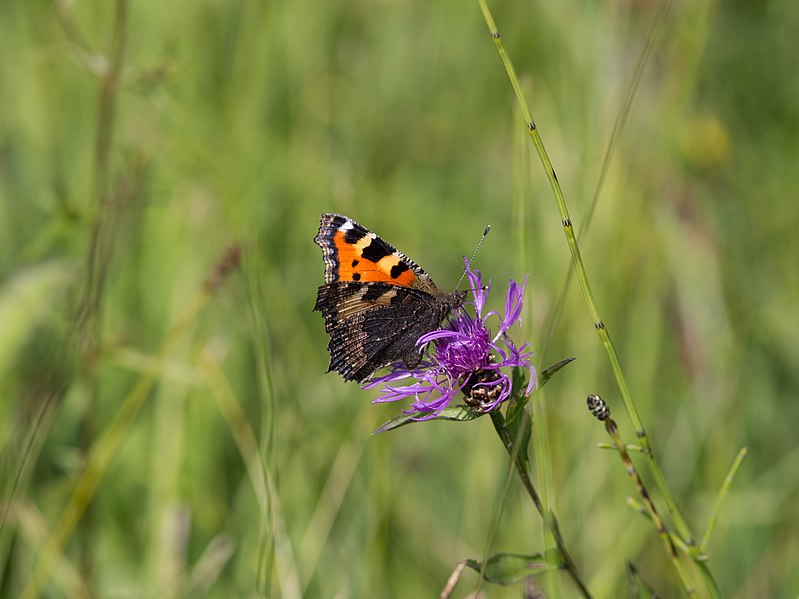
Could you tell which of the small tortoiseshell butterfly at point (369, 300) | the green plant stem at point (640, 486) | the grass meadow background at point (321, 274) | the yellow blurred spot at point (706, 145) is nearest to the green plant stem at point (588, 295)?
the green plant stem at point (640, 486)

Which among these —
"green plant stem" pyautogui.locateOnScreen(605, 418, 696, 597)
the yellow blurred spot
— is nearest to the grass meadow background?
the yellow blurred spot

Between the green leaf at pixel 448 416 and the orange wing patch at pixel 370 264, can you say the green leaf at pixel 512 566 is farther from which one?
the orange wing patch at pixel 370 264

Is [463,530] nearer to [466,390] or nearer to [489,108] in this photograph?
[466,390]

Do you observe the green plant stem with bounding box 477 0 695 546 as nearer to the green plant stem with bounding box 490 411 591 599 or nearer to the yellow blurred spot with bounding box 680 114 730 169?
the green plant stem with bounding box 490 411 591 599

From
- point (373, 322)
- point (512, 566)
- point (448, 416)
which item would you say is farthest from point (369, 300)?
point (512, 566)

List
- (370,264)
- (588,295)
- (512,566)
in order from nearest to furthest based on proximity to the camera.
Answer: (588,295) < (512,566) < (370,264)

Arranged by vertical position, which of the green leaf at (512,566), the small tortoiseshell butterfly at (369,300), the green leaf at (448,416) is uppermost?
the small tortoiseshell butterfly at (369,300)

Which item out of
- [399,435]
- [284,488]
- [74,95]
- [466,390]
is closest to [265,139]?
[74,95]

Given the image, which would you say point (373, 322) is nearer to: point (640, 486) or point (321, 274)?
point (640, 486)
